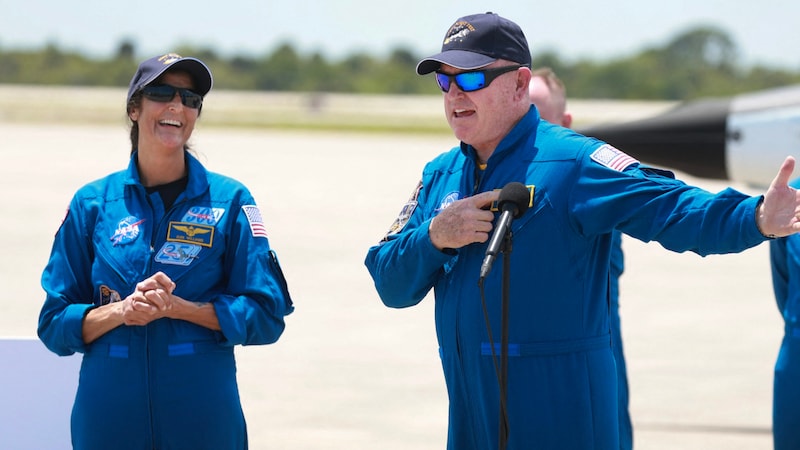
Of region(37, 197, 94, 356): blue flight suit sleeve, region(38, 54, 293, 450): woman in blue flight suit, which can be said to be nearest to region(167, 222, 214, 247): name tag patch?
region(38, 54, 293, 450): woman in blue flight suit

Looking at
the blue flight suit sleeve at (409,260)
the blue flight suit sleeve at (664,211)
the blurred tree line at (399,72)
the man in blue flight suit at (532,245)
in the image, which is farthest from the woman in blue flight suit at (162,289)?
the blurred tree line at (399,72)

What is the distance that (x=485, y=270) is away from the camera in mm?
3205

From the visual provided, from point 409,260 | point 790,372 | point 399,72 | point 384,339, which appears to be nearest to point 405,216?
point 409,260

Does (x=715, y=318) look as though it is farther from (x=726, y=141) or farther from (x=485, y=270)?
(x=485, y=270)

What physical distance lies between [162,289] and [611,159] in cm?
144

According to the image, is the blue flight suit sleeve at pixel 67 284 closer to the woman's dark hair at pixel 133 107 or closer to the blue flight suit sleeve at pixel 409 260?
the woman's dark hair at pixel 133 107

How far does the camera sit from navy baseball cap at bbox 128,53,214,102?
4086 mm

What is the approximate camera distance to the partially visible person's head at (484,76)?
3645 millimetres

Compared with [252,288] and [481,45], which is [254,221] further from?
[481,45]

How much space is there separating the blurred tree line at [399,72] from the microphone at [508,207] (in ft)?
257

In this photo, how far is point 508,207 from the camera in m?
3.38

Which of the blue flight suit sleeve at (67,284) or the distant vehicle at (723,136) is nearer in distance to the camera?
the blue flight suit sleeve at (67,284)

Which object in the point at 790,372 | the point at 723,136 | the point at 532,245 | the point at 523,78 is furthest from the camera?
the point at 723,136

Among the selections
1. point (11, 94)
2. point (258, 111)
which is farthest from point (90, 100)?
point (258, 111)
